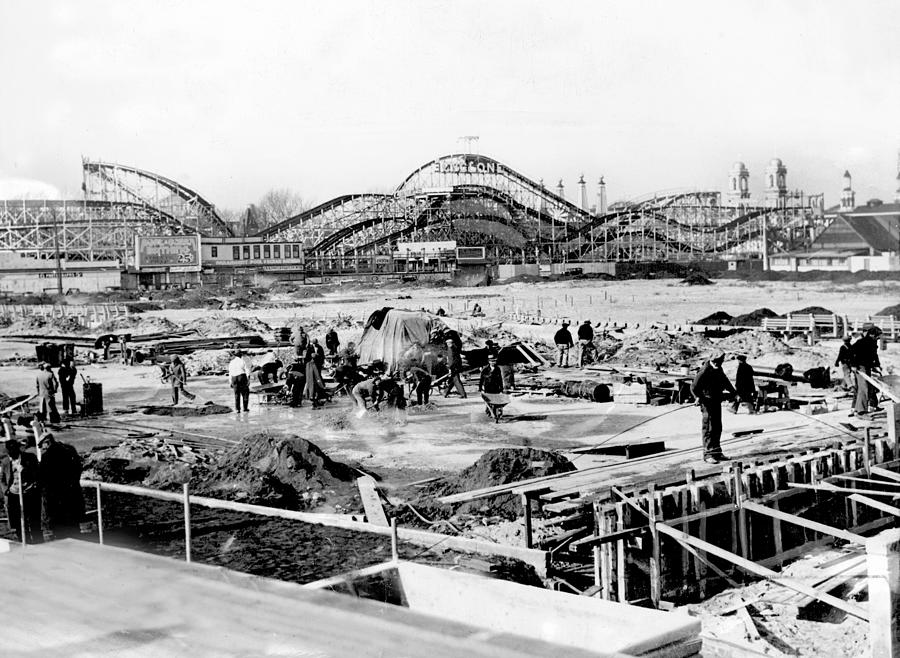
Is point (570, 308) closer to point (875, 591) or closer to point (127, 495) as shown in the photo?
point (127, 495)

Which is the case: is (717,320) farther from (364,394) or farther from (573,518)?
(573,518)

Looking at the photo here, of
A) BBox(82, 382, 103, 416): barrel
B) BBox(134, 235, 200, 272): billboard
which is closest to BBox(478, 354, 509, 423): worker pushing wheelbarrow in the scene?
BBox(82, 382, 103, 416): barrel

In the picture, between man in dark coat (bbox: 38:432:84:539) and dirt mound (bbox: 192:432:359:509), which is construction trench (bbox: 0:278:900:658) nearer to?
dirt mound (bbox: 192:432:359:509)

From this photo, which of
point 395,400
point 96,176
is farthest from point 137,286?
point 395,400

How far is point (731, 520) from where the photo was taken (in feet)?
32.4

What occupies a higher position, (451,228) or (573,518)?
(451,228)

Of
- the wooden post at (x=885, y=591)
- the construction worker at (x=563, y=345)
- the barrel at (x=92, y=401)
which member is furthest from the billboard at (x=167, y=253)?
the wooden post at (x=885, y=591)

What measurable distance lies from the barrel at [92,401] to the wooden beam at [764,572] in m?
12.5

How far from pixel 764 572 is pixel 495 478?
377cm

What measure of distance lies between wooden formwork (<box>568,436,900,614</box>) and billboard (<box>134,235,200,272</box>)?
66.7 meters

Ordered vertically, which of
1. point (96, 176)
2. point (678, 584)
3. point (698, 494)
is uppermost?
point (96, 176)

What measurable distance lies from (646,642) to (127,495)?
949 centimetres

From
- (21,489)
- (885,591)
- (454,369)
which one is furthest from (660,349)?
(885,591)

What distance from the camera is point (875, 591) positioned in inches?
214
